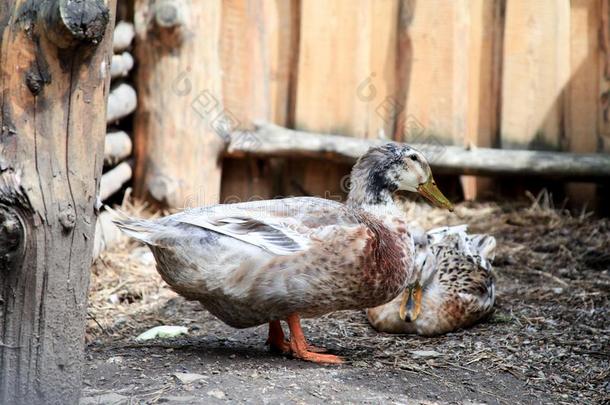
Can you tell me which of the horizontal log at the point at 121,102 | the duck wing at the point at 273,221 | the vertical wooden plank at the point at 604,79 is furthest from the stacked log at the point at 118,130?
the vertical wooden plank at the point at 604,79

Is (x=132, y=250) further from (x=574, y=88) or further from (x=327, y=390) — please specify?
(x=574, y=88)

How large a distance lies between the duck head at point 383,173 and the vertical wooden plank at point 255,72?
74.2 inches

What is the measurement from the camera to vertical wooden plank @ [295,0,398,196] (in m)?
6.10

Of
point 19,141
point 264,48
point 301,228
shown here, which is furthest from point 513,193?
point 19,141

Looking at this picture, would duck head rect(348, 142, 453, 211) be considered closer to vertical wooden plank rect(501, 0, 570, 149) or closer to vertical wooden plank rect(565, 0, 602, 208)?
vertical wooden plank rect(501, 0, 570, 149)

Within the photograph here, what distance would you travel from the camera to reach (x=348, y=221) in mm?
3881

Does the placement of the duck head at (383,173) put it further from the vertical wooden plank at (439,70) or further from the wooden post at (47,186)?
the vertical wooden plank at (439,70)

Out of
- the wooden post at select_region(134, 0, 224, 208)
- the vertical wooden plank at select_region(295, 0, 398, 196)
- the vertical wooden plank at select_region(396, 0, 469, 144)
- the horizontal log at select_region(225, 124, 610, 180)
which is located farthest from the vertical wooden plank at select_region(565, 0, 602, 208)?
the wooden post at select_region(134, 0, 224, 208)

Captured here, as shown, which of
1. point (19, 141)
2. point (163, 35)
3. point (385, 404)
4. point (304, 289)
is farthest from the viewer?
point (163, 35)

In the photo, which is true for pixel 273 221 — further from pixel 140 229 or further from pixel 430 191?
pixel 430 191

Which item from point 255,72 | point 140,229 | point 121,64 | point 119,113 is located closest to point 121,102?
point 119,113

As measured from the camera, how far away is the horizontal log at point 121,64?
18.1 ft

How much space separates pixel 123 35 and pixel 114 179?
0.87m

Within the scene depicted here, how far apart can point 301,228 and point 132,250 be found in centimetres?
216
